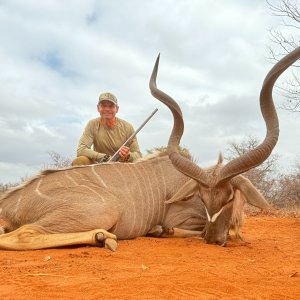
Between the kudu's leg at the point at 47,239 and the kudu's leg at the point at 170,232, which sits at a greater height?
the kudu's leg at the point at 170,232

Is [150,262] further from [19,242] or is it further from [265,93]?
[265,93]

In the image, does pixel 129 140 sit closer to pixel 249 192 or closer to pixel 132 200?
pixel 132 200

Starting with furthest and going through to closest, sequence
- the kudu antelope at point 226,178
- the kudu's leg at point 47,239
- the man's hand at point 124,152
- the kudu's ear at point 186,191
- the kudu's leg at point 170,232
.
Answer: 1. the man's hand at point 124,152
2. the kudu's leg at point 170,232
3. the kudu's ear at point 186,191
4. the kudu antelope at point 226,178
5. the kudu's leg at point 47,239

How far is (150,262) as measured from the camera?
2.75 m

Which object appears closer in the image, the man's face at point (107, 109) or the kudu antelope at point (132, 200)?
the kudu antelope at point (132, 200)

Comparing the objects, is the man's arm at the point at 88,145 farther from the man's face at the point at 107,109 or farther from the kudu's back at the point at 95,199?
the kudu's back at the point at 95,199

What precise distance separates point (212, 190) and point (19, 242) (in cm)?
152

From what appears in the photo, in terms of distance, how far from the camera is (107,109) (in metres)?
5.49

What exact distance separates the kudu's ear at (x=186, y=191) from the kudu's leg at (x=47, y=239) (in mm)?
875

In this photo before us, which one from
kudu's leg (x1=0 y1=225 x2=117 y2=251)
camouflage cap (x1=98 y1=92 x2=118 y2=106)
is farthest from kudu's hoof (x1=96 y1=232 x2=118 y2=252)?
camouflage cap (x1=98 y1=92 x2=118 y2=106)

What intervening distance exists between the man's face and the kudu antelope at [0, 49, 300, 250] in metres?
1.25

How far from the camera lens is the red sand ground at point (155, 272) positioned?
1.98 m

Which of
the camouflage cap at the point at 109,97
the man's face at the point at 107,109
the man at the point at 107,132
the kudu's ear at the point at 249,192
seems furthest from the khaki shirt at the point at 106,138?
the kudu's ear at the point at 249,192

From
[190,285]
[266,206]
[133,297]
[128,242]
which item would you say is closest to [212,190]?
[266,206]
